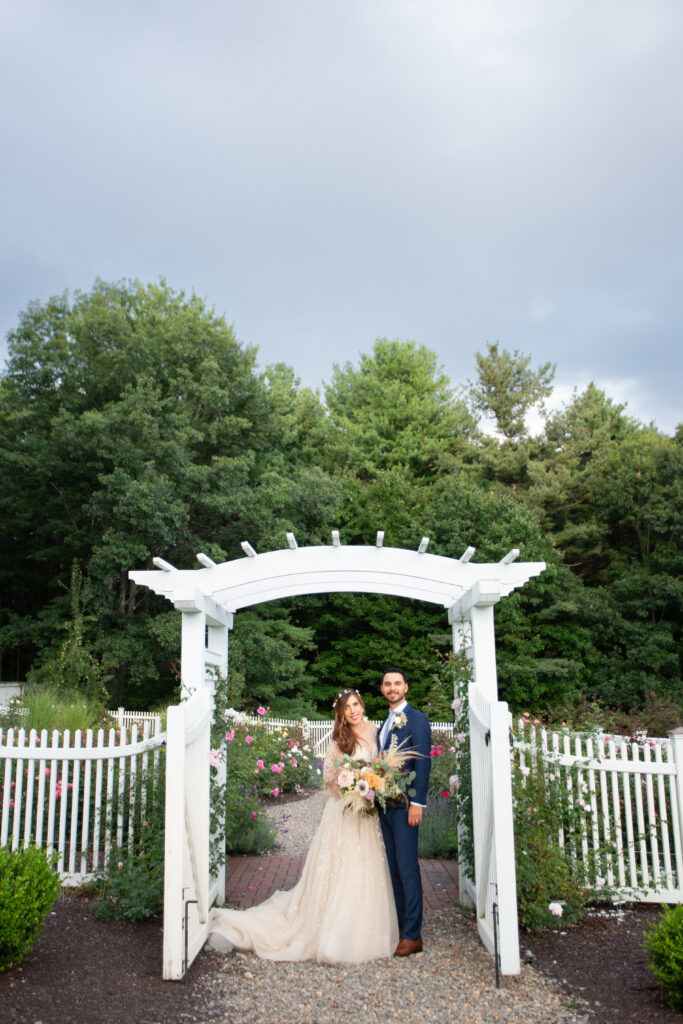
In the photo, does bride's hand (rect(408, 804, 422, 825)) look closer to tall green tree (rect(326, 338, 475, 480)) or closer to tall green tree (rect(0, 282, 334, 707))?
tall green tree (rect(0, 282, 334, 707))

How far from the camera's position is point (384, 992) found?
3.74 m

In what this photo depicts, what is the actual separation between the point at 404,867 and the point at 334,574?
2194 millimetres

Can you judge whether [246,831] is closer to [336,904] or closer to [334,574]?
[336,904]

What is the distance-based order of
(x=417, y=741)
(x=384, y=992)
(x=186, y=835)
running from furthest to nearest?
(x=417, y=741)
(x=186, y=835)
(x=384, y=992)

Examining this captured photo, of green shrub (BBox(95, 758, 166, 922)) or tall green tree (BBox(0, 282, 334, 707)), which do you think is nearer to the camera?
green shrub (BBox(95, 758, 166, 922))

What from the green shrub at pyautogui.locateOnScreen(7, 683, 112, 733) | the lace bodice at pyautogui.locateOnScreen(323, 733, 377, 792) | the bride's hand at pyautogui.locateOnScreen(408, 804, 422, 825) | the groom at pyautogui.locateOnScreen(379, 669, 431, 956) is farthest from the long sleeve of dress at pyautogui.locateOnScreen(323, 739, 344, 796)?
the green shrub at pyautogui.locateOnScreen(7, 683, 112, 733)

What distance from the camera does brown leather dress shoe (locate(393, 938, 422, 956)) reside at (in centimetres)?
428

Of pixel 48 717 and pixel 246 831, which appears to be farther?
pixel 48 717

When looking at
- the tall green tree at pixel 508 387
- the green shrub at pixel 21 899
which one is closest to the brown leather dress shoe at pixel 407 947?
the green shrub at pixel 21 899

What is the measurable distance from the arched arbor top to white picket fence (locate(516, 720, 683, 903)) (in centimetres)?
120

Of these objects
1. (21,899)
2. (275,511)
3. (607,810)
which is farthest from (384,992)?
(275,511)

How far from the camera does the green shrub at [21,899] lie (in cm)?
354

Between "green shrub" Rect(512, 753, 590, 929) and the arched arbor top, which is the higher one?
the arched arbor top

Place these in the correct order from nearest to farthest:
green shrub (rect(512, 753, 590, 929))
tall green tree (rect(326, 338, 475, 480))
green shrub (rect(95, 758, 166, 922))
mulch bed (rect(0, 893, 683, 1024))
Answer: mulch bed (rect(0, 893, 683, 1024)) < green shrub (rect(512, 753, 590, 929)) < green shrub (rect(95, 758, 166, 922)) < tall green tree (rect(326, 338, 475, 480))
